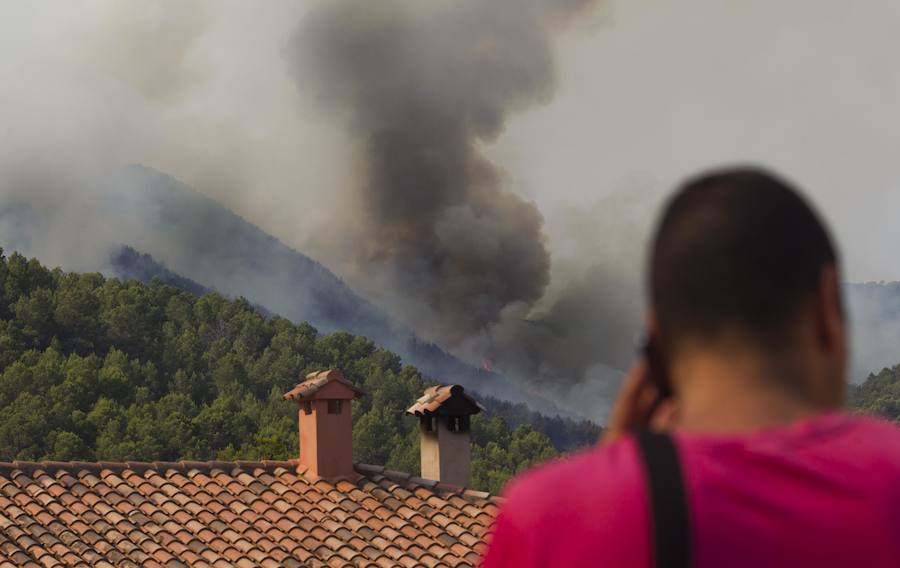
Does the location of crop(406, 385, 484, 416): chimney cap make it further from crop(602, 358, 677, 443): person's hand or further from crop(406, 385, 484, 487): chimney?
crop(602, 358, 677, 443): person's hand

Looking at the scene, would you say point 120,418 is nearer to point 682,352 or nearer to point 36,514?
point 36,514

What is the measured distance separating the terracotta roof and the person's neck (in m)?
12.3

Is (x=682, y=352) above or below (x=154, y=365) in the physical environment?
below

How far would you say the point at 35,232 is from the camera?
369ft

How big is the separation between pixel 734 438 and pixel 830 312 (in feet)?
0.59

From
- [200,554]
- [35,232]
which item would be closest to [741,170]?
[200,554]

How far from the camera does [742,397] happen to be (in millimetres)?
1412

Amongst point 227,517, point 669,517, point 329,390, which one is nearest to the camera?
point 669,517

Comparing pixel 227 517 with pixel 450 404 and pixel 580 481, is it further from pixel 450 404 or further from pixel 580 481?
pixel 580 481

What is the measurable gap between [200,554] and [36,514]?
1.63m

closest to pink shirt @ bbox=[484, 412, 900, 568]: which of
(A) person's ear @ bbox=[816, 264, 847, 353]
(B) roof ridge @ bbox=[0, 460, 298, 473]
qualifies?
(A) person's ear @ bbox=[816, 264, 847, 353]

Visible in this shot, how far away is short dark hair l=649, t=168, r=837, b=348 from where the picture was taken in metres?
1.39

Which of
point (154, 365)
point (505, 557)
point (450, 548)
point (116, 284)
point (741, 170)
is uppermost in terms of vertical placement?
point (116, 284)

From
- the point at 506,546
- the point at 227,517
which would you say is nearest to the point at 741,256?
the point at 506,546
